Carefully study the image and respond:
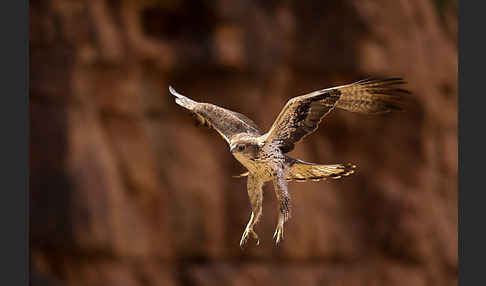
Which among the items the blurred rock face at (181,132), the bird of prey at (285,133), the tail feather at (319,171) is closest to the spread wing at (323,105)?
the bird of prey at (285,133)

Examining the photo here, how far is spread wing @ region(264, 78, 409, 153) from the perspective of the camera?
2.09 m

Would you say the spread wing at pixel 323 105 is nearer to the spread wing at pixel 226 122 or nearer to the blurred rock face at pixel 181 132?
the spread wing at pixel 226 122

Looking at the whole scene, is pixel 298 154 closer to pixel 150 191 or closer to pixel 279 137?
pixel 150 191

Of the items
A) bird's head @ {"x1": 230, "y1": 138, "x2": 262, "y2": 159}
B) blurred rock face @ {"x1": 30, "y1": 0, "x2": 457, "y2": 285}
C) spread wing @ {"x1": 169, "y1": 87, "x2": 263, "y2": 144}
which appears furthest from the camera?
blurred rock face @ {"x1": 30, "y1": 0, "x2": 457, "y2": 285}

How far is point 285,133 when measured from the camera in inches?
82.8

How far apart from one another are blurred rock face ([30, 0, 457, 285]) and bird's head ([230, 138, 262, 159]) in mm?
2813

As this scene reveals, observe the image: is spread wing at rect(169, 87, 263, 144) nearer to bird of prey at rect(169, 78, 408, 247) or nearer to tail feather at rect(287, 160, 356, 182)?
bird of prey at rect(169, 78, 408, 247)

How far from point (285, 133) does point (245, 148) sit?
125 millimetres

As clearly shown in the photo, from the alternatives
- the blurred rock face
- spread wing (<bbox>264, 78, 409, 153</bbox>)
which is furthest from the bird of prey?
the blurred rock face

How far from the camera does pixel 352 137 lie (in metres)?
5.32

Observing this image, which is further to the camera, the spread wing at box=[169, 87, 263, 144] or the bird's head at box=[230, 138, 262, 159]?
the spread wing at box=[169, 87, 263, 144]

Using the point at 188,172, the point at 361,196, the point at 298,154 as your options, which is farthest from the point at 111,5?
the point at 361,196

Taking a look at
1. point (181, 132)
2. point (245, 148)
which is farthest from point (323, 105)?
point (181, 132)

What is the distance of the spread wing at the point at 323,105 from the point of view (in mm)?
2086
